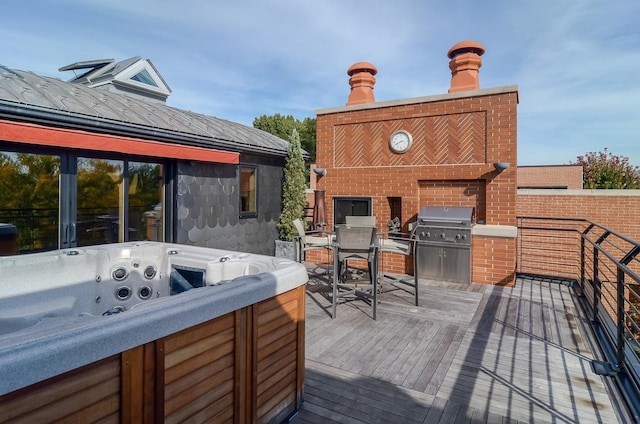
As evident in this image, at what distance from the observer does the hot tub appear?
1424 mm

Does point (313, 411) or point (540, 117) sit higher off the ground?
point (540, 117)

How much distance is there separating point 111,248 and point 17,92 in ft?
7.59

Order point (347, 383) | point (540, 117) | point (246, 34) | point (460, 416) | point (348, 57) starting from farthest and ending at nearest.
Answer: point (540, 117) < point (348, 57) < point (246, 34) < point (347, 383) < point (460, 416)

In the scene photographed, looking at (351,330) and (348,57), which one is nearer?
(351,330)

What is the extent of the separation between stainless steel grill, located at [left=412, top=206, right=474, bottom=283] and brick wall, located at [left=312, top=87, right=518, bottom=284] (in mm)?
393

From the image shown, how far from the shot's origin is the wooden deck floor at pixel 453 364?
2730 millimetres

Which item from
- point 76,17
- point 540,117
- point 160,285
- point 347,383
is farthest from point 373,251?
point 540,117

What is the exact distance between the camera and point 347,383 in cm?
312

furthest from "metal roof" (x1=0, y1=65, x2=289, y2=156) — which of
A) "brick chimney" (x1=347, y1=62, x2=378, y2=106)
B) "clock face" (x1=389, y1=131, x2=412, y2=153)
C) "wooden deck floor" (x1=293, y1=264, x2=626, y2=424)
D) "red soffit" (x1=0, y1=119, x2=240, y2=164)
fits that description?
"wooden deck floor" (x1=293, y1=264, x2=626, y2=424)

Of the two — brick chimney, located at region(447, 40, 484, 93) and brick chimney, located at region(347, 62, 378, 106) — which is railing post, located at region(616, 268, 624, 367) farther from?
brick chimney, located at region(347, 62, 378, 106)

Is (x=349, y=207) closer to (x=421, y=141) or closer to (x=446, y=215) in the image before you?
(x=421, y=141)

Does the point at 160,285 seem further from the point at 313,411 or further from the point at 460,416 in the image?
the point at 460,416

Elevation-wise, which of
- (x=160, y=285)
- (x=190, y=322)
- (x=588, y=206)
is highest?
(x=588, y=206)

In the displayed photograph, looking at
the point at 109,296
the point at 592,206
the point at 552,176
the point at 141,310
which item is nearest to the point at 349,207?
the point at 109,296
